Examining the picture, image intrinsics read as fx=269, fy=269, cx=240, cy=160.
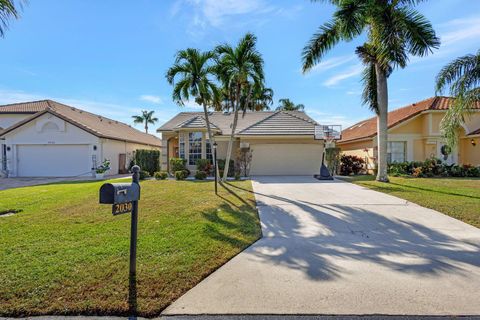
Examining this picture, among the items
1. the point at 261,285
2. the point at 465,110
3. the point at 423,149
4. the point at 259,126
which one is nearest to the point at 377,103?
the point at 465,110

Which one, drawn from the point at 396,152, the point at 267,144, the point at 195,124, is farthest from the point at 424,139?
the point at 195,124

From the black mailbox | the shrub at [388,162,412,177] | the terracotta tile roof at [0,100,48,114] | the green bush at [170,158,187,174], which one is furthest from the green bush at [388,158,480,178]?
the terracotta tile roof at [0,100,48,114]

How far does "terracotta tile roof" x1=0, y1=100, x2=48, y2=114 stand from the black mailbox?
92.9 ft

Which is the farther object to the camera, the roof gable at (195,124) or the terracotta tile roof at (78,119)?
the terracotta tile roof at (78,119)

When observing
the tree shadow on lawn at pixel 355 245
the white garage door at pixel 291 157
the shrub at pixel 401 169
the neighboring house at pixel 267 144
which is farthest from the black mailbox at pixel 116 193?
the shrub at pixel 401 169

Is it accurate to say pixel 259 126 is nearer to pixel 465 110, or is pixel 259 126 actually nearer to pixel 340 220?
pixel 465 110

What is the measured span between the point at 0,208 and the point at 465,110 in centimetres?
1879

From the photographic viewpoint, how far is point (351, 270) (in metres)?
4.00

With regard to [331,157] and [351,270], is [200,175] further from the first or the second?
[351,270]

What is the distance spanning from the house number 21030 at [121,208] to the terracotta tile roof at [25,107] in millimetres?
28264

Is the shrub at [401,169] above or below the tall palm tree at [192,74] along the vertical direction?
below

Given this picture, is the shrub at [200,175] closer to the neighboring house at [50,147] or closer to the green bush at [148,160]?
the green bush at [148,160]

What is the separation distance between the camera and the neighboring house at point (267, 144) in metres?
17.9

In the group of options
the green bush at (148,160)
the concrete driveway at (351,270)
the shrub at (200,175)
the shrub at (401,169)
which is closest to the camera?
the concrete driveway at (351,270)
